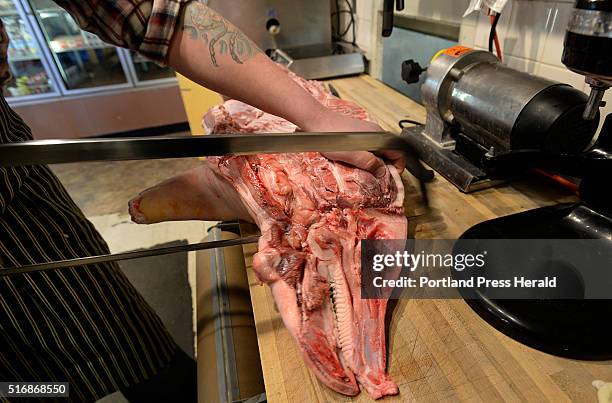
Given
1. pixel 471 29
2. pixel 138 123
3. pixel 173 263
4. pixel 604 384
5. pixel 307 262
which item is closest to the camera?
pixel 604 384

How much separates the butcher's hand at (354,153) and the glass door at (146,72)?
2.68 meters

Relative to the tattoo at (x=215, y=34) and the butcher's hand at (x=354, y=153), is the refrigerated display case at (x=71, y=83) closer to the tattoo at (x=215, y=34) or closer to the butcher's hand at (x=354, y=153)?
the tattoo at (x=215, y=34)

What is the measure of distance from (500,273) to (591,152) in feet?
0.91

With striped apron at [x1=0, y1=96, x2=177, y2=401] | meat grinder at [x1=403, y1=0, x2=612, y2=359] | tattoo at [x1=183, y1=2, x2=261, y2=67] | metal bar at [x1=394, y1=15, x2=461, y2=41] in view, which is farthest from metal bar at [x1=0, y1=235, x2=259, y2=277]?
metal bar at [x1=394, y1=15, x2=461, y2=41]

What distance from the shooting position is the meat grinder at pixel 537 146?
54cm

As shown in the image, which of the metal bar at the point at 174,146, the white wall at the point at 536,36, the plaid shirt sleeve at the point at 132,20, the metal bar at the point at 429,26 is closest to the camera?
the metal bar at the point at 174,146

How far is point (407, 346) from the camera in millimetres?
586

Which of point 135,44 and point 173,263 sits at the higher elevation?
point 135,44

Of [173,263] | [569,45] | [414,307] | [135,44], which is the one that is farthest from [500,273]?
[173,263]

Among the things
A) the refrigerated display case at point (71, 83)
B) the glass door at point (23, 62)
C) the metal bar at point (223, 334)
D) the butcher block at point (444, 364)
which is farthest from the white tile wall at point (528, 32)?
the glass door at point (23, 62)

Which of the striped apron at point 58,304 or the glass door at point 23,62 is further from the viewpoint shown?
the glass door at point 23,62

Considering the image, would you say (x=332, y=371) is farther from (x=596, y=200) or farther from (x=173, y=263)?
(x=173, y=263)

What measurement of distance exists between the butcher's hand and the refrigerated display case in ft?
8.46

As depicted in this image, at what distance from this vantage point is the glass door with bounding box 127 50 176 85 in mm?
2916
